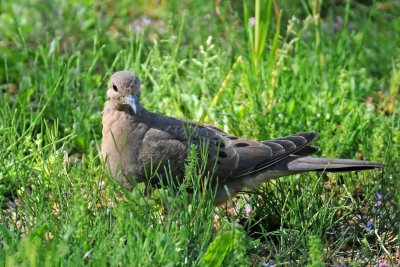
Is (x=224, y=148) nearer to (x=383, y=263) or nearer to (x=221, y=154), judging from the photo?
(x=221, y=154)

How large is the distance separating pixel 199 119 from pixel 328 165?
1045 millimetres

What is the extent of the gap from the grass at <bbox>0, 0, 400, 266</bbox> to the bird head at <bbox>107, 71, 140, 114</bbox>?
252mm

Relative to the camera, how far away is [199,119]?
17.0ft

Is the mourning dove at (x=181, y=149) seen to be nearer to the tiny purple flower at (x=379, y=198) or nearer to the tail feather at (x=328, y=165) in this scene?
the tail feather at (x=328, y=165)

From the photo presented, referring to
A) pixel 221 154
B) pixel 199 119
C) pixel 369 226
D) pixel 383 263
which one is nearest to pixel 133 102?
pixel 221 154

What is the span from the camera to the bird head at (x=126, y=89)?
4.62 metres

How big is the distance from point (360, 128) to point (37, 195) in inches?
Result: 83.9

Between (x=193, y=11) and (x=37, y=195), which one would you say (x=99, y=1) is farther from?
(x=37, y=195)

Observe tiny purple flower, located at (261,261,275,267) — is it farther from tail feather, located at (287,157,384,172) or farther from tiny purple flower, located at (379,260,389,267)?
tail feather, located at (287,157,384,172)

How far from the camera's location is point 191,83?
5730mm

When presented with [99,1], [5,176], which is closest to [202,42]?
[99,1]

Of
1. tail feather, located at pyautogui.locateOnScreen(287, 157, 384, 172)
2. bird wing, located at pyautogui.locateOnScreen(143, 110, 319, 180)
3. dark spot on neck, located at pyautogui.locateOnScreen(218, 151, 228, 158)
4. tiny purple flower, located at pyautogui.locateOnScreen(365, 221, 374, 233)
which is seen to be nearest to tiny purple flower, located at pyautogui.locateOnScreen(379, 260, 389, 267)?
tiny purple flower, located at pyautogui.locateOnScreen(365, 221, 374, 233)

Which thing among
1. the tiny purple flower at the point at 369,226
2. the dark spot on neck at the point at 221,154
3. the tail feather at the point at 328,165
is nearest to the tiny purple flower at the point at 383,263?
the tiny purple flower at the point at 369,226

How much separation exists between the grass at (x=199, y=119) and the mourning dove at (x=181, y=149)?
101 millimetres
